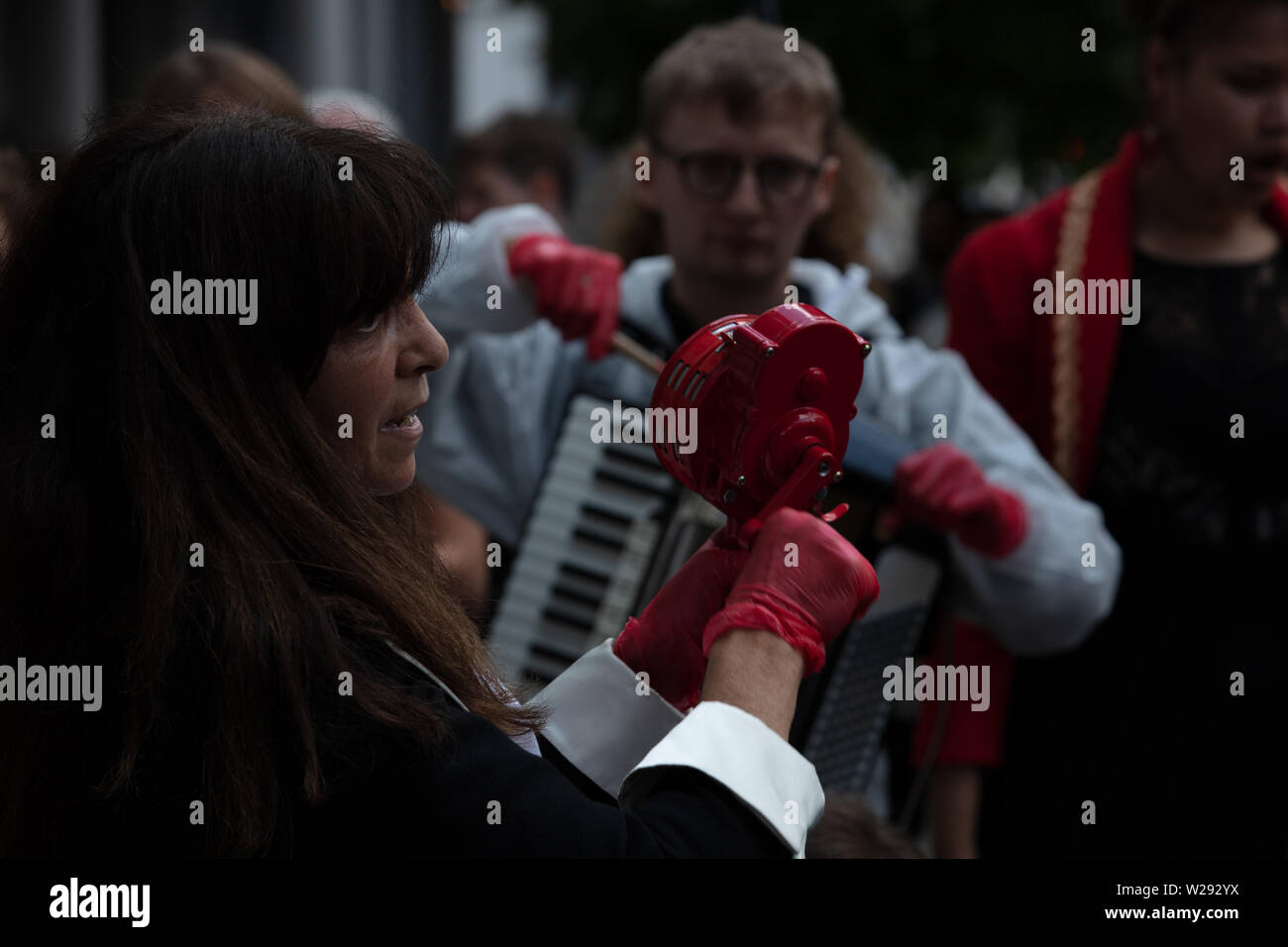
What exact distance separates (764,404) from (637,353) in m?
1.09

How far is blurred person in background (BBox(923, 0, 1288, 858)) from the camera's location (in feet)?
7.87

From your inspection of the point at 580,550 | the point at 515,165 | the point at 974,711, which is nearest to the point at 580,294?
the point at 580,550

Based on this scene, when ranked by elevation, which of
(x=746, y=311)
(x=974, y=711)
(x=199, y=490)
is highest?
(x=746, y=311)

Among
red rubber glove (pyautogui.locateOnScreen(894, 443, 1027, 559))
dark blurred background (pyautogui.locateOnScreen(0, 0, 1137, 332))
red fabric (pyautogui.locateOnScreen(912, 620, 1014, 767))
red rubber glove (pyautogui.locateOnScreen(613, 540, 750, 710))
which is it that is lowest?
red fabric (pyautogui.locateOnScreen(912, 620, 1014, 767))

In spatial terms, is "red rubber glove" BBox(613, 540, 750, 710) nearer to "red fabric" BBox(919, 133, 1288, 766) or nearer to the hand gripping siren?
the hand gripping siren

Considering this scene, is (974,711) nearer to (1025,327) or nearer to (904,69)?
(1025,327)

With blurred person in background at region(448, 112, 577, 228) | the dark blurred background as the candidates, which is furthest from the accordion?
the dark blurred background

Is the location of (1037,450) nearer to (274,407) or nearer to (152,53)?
(274,407)

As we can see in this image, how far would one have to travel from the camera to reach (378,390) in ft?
4.34

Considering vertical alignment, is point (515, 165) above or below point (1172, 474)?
Answer: above

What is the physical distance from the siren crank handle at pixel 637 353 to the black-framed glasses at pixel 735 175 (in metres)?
0.27

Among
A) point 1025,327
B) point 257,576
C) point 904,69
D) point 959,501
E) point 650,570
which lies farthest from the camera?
point 904,69

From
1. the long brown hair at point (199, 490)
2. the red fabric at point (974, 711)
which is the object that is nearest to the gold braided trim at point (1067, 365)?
the red fabric at point (974, 711)

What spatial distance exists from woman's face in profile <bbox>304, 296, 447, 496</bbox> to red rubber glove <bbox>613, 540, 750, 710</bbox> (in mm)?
288
